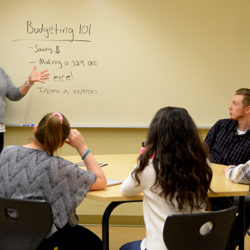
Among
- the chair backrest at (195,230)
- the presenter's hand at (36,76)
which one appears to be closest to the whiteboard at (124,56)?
the presenter's hand at (36,76)

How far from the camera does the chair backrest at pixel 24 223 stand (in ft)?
5.89

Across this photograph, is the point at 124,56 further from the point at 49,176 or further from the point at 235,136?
the point at 49,176

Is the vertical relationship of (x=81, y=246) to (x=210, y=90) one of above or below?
below

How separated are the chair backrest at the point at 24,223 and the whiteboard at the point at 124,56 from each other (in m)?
1.99

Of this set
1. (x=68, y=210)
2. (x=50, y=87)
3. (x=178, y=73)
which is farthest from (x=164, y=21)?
(x=68, y=210)

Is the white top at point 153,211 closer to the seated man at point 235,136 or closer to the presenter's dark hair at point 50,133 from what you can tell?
the presenter's dark hair at point 50,133

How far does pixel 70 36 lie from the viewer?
3730 mm

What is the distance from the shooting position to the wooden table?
200cm

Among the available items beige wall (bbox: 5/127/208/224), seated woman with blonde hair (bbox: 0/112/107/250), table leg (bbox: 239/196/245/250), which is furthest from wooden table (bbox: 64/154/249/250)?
beige wall (bbox: 5/127/208/224)

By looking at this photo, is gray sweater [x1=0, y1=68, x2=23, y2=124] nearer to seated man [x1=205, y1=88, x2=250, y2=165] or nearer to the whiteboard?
the whiteboard

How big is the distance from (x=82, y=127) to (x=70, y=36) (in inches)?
34.2

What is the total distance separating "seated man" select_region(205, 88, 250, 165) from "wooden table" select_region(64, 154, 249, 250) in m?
0.19

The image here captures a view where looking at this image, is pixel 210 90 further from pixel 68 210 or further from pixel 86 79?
pixel 68 210

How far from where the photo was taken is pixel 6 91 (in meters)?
3.65
